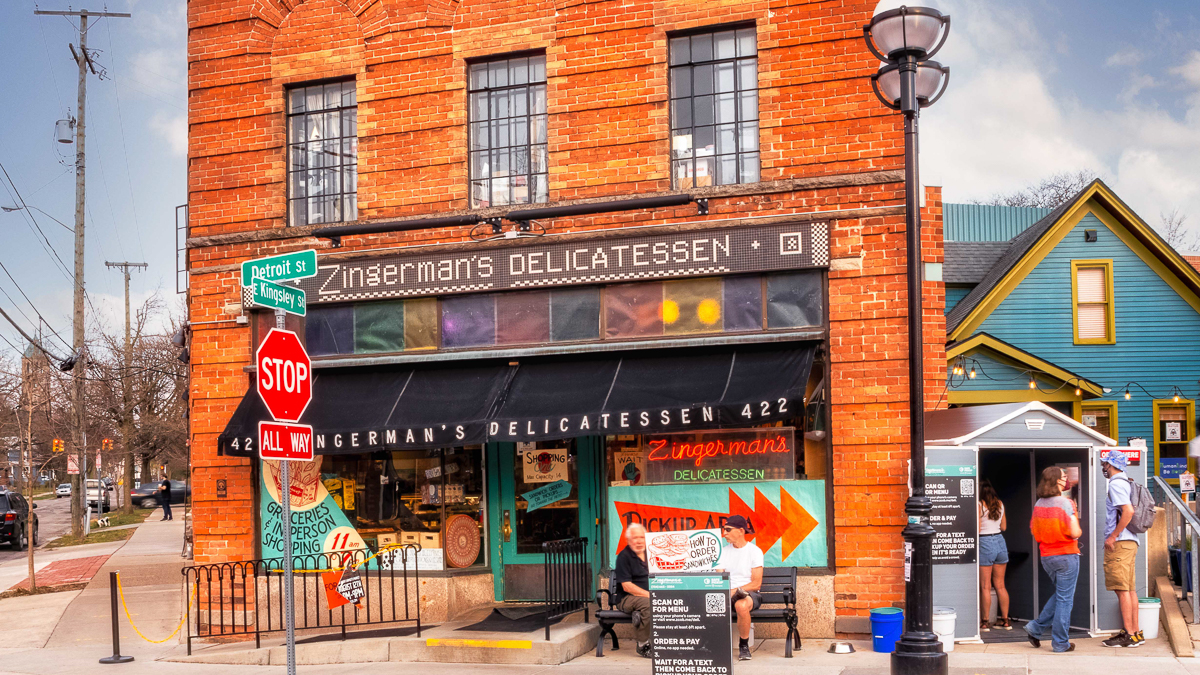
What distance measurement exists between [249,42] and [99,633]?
8.29 metres

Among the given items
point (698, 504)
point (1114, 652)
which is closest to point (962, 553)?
point (1114, 652)

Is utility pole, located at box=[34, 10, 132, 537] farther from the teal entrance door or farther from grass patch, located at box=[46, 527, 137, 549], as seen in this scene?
the teal entrance door

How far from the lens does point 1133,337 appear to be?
75.3 feet

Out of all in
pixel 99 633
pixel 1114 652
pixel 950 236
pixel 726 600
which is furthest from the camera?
pixel 950 236

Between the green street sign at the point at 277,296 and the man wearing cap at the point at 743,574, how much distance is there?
449cm

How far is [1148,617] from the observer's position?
1022cm

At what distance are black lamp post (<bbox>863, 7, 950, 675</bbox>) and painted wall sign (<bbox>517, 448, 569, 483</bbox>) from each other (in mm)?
4793

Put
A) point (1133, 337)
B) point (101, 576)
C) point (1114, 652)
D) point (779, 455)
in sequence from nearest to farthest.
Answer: point (1114, 652) → point (779, 455) → point (101, 576) → point (1133, 337)

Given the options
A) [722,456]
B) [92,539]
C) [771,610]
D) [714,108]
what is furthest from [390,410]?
[92,539]

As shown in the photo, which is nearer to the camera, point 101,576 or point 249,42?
point 249,42

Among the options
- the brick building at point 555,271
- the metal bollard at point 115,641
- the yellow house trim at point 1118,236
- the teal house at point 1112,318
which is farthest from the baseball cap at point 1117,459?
the teal house at point 1112,318

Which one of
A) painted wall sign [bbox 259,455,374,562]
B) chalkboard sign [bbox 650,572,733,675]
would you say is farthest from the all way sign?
painted wall sign [bbox 259,455,374,562]

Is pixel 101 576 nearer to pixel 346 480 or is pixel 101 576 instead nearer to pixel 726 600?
pixel 346 480

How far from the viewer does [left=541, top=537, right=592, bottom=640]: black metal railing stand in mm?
11391
